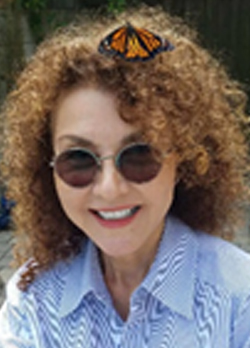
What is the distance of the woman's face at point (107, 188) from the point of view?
1.66m

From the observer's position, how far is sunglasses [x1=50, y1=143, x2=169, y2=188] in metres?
1.66

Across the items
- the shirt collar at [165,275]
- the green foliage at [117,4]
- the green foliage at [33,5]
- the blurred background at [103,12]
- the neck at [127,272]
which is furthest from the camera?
the green foliage at [33,5]

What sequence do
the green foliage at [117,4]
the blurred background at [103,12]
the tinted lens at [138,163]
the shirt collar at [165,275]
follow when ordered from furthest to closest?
the blurred background at [103,12] < the green foliage at [117,4] < the shirt collar at [165,275] < the tinted lens at [138,163]

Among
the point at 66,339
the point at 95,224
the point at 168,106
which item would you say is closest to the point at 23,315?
the point at 66,339

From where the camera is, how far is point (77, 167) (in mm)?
1692

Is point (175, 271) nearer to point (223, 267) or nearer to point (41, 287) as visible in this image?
point (223, 267)

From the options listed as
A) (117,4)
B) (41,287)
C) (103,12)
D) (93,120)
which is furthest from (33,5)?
(93,120)

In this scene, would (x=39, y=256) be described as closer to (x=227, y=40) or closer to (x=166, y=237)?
(x=166, y=237)

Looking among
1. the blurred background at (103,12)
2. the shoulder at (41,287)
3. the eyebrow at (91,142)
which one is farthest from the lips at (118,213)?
the blurred background at (103,12)

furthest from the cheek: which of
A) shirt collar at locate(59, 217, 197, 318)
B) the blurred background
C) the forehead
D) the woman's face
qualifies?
the blurred background

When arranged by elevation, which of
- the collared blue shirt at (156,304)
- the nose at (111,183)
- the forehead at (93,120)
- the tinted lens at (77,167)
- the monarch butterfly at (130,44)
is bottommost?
the collared blue shirt at (156,304)

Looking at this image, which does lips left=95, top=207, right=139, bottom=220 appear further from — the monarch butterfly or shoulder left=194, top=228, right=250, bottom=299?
the monarch butterfly

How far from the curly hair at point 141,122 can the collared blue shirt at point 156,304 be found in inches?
3.1

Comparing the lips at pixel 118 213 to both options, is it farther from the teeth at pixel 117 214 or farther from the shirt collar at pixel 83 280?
the shirt collar at pixel 83 280
